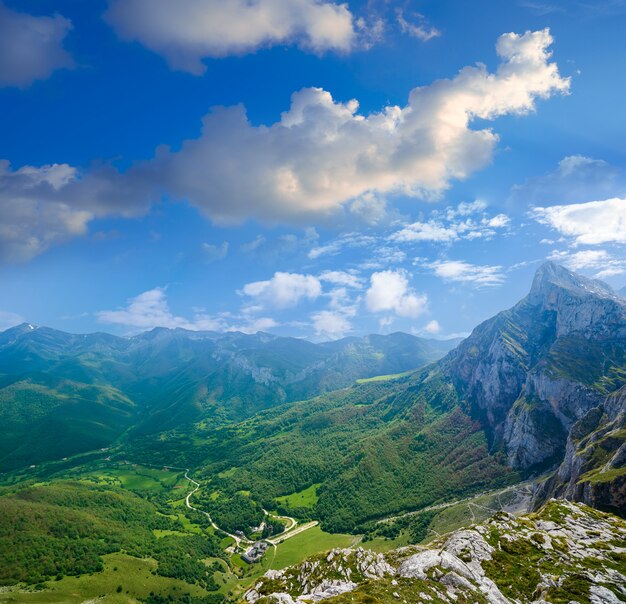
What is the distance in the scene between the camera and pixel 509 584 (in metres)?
69.8

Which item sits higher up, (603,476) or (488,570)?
(488,570)

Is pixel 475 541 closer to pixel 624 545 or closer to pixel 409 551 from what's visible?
pixel 409 551

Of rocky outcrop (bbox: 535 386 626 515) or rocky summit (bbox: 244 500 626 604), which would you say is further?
rocky outcrop (bbox: 535 386 626 515)

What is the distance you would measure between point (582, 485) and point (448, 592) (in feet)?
472

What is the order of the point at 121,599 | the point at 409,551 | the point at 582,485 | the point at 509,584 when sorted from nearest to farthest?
the point at 509,584 < the point at 409,551 < the point at 582,485 < the point at 121,599

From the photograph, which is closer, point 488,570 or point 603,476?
point 488,570

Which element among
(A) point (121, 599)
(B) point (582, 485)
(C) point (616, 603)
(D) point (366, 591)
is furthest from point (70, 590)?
(B) point (582, 485)

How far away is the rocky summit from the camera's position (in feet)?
207

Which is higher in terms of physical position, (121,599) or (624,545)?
(624,545)

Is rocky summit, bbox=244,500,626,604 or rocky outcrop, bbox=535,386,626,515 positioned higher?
rocky summit, bbox=244,500,626,604

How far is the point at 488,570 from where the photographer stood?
75.2 meters

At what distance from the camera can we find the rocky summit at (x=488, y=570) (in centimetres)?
6319

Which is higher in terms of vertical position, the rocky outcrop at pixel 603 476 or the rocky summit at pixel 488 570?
the rocky summit at pixel 488 570

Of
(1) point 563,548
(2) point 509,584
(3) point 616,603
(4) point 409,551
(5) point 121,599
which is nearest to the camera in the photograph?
(3) point 616,603
